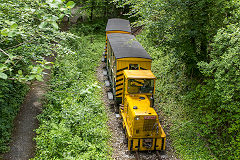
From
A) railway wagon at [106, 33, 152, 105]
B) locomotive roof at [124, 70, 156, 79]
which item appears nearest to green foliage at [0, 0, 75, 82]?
locomotive roof at [124, 70, 156, 79]

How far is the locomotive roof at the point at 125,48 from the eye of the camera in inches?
456

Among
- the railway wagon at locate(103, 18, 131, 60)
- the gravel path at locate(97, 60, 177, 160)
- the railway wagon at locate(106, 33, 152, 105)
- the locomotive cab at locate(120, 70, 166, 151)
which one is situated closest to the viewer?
the locomotive cab at locate(120, 70, 166, 151)

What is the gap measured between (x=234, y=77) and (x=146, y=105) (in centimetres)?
375

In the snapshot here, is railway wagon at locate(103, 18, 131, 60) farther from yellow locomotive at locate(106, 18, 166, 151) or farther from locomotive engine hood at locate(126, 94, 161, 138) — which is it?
locomotive engine hood at locate(126, 94, 161, 138)

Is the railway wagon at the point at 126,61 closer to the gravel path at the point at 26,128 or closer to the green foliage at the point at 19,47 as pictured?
the green foliage at the point at 19,47

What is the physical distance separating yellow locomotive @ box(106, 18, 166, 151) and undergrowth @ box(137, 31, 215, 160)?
3.78ft

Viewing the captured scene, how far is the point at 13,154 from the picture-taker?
907 centimetres

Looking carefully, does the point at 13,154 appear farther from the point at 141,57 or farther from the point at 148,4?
the point at 148,4

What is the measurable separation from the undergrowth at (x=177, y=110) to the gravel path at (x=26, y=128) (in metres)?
6.56

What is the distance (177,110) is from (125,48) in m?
4.63

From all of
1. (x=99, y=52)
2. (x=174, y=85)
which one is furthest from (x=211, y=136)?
(x=99, y=52)

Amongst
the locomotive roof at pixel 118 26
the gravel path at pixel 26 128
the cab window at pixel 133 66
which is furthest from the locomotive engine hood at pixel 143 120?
the locomotive roof at pixel 118 26

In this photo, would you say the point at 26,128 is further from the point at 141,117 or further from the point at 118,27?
the point at 118,27

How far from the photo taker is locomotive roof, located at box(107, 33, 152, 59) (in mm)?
11570
